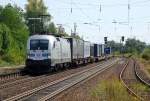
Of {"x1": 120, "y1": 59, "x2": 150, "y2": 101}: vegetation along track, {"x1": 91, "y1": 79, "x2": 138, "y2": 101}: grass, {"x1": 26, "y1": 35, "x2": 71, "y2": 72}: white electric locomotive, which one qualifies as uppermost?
{"x1": 26, "y1": 35, "x2": 71, "y2": 72}: white electric locomotive

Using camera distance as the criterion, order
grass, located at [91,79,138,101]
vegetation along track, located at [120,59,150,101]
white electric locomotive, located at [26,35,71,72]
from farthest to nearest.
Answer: white electric locomotive, located at [26,35,71,72], vegetation along track, located at [120,59,150,101], grass, located at [91,79,138,101]

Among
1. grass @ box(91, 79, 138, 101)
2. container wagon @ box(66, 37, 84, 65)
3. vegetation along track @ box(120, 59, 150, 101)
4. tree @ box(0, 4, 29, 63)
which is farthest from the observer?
tree @ box(0, 4, 29, 63)

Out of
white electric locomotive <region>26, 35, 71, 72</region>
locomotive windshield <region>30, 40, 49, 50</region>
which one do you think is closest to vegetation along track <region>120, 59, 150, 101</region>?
white electric locomotive <region>26, 35, 71, 72</region>

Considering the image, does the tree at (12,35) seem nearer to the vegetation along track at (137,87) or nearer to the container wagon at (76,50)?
the container wagon at (76,50)

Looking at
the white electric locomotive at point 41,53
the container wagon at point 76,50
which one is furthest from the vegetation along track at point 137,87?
the container wagon at point 76,50

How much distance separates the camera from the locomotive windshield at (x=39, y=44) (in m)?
39.3

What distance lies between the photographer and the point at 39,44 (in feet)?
129

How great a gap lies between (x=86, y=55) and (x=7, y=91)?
4436cm

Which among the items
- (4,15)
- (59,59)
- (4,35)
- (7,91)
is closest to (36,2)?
(4,15)

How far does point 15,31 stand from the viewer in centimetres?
8469

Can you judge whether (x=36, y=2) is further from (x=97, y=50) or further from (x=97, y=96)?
(x=97, y=96)

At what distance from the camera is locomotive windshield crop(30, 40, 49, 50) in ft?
129

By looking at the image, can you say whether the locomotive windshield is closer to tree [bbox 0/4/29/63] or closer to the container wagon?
the container wagon

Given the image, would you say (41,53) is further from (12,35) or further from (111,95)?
(12,35)
